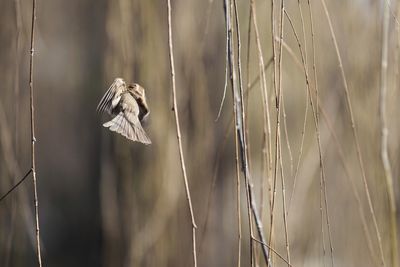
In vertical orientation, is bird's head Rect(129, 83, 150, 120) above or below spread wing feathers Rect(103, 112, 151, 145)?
above

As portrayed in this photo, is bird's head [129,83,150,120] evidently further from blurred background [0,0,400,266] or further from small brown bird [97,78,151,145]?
blurred background [0,0,400,266]

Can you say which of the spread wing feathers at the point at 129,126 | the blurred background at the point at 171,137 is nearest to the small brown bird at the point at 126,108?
the spread wing feathers at the point at 129,126

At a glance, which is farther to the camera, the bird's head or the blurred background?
the blurred background

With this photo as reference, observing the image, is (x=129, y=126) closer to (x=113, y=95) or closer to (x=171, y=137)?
(x=113, y=95)

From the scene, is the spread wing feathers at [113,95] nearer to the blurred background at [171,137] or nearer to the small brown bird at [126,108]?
the small brown bird at [126,108]

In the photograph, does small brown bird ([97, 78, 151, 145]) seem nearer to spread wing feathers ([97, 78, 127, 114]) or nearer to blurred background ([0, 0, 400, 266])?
spread wing feathers ([97, 78, 127, 114])

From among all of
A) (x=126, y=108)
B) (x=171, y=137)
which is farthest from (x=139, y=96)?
(x=171, y=137)

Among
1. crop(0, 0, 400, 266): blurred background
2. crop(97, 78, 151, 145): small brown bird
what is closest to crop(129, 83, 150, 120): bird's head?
crop(97, 78, 151, 145): small brown bird

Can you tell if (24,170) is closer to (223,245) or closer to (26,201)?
(26,201)
